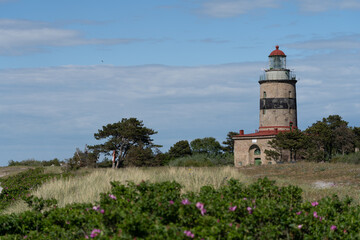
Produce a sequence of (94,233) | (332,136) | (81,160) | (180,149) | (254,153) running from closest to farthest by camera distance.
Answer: (94,233)
(81,160)
(332,136)
(254,153)
(180,149)

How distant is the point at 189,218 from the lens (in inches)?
322

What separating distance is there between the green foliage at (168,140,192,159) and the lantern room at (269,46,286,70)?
14.1 metres

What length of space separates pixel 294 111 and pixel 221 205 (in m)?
55.9

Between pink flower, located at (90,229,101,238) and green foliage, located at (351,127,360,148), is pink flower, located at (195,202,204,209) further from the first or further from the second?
green foliage, located at (351,127,360,148)

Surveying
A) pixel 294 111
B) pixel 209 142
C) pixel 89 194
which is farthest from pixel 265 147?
pixel 89 194

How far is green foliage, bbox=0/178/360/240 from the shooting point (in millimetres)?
7547

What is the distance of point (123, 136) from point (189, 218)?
4733cm

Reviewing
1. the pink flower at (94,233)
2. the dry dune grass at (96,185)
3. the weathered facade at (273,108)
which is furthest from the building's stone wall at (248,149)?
the pink flower at (94,233)

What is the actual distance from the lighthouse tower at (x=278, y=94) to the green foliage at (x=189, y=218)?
173 ft

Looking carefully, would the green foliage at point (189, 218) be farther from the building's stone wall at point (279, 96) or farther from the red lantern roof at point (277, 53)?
the red lantern roof at point (277, 53)

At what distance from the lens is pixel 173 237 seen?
23.2 ft

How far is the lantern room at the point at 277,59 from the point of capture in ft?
204

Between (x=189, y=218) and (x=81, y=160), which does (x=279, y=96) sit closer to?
(x=81, y=160)

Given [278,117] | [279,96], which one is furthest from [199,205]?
[279,96]
